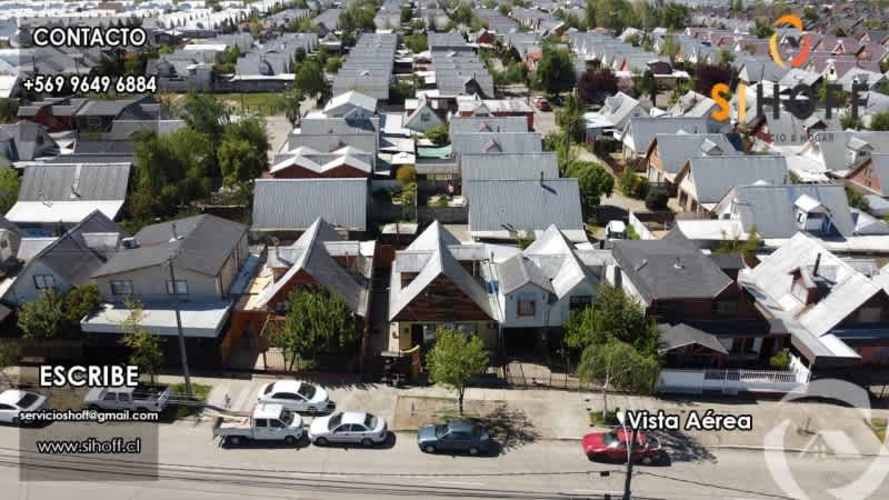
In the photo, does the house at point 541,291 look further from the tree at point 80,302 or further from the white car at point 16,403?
the white car at point 16,403

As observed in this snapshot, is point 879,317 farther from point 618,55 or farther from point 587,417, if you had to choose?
point 618,55

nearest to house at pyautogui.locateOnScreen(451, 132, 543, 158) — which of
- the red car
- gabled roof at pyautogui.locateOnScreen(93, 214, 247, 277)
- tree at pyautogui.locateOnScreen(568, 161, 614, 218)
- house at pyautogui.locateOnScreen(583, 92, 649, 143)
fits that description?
tree at pyautogui.locateOnScreen(568, 161, 614, 218)

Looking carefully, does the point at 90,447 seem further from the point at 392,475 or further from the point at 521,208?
the point at 521,208

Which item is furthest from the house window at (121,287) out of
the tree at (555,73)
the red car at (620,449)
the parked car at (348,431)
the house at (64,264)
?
the tree at (555,73)

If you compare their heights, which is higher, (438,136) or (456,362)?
(456,362)

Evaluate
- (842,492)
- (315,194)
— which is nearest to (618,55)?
(315,194)

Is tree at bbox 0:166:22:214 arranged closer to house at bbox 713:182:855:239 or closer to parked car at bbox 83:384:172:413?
parked car at bbox 83:384:172:413

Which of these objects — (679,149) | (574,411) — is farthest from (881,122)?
(574,411)
